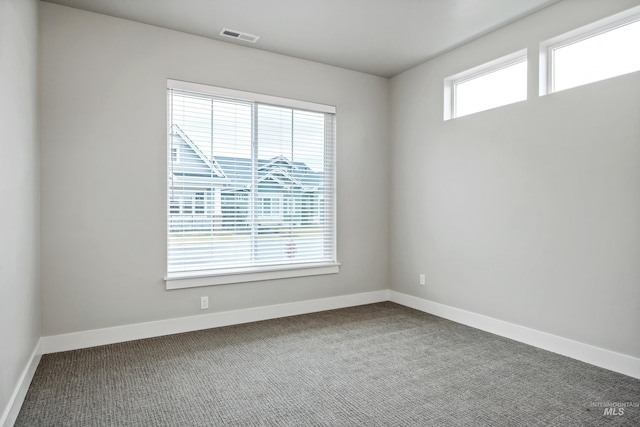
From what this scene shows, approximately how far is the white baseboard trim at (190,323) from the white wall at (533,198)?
0.92m

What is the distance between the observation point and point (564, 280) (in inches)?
119

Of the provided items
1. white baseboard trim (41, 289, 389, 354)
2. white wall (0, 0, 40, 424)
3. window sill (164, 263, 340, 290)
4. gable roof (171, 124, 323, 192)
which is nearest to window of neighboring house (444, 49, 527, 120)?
gable roof (171, 124, 323, 192)

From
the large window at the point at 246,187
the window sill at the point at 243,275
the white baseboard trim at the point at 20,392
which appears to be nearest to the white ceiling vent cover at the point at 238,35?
the large window at the point at 246,187

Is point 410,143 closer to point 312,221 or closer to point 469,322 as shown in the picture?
point 312,221

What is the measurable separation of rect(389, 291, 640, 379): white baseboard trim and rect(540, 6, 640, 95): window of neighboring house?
2.02 meters

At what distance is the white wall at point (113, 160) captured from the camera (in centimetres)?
310

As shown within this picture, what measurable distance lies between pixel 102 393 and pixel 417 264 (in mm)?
3300

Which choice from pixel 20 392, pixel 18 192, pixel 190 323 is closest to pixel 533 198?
pixel 190 323

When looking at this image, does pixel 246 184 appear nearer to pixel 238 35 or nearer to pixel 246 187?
pixel 246 187

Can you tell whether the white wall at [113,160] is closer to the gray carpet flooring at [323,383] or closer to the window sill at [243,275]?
the window sill at [243,275]

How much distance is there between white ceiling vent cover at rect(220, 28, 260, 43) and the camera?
11.6 ft

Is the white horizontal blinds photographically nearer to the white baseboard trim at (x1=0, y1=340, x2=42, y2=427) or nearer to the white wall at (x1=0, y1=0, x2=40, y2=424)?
the white wall at (x1=0, y1=0, x2=40, y2=424)

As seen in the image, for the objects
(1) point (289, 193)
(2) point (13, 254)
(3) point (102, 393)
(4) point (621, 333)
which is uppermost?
(1) point (289, 193)

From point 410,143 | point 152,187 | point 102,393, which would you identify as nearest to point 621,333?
point 410,143
